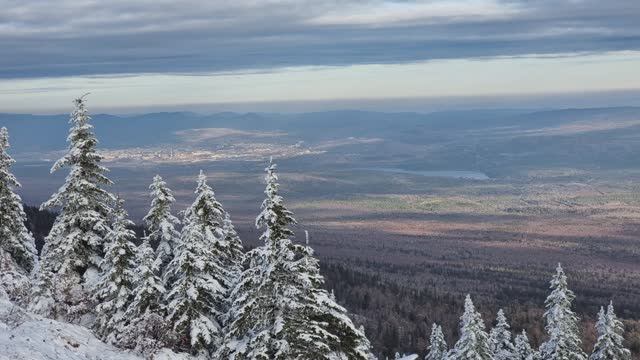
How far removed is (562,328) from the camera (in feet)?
150

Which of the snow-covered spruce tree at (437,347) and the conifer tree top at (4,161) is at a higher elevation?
the conifer tree top at (4,161)

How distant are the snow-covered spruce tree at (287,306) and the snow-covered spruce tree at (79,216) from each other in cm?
1333

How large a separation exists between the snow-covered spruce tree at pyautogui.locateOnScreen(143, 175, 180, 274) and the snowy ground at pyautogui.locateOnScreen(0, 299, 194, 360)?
5324mm

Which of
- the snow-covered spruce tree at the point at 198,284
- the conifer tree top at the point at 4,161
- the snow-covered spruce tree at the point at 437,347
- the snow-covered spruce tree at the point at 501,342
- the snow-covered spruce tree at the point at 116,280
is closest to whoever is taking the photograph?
the snow-covered spruce tree at the point at 198,284

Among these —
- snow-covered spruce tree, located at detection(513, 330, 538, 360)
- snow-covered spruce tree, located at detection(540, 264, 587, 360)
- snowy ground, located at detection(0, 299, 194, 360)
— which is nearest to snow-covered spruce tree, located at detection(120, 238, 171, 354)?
snowy ground, located at detection(0, 299, 194, 360)

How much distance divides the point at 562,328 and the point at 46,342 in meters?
34.3

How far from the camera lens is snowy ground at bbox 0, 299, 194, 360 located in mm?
22938

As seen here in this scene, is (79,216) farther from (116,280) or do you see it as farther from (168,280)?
(168,280)

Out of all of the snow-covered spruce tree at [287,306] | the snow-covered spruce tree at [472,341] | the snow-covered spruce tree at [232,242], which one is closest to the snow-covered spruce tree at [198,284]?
the snow-covered spruce tree at [232,242]

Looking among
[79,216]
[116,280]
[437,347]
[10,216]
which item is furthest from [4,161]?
[437,347]

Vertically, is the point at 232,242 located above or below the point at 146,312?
above

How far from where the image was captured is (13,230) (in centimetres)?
4016

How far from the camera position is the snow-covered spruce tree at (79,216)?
3438 cm

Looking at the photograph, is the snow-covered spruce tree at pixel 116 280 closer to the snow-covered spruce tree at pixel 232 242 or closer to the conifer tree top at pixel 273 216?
the snow-covered spruce tree at pixel 232 242
